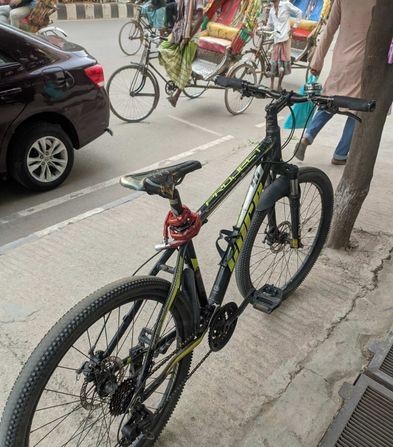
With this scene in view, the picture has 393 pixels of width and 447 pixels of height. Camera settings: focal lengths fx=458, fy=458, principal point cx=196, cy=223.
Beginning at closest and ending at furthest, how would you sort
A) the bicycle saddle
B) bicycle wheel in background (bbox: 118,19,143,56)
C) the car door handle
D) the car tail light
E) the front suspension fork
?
the bicycle saddle → the front suspension fork → the car door handle → the car tail light → bicycle wheel in background (bbox: 118,19,143,56)

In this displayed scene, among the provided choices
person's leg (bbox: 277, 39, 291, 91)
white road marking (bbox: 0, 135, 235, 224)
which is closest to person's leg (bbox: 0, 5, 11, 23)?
person's leg (bbox: 277, 39, 291, 91)

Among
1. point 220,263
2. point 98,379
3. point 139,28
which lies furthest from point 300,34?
point 98,379

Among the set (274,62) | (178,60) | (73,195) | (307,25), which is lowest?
(73,195)

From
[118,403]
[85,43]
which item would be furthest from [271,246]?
[85,43]

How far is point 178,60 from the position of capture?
20.2 ft

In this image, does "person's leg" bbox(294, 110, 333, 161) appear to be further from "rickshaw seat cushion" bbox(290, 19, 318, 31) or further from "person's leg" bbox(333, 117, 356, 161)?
"rickshaw seat cushion" bbox(290, 19, 318, 31)

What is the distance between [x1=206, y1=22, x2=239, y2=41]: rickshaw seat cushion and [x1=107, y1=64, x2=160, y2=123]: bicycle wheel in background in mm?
1451

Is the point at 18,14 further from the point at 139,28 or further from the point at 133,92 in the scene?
the point at 133,92

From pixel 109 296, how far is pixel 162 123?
5.05 meters

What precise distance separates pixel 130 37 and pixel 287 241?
8.23 m

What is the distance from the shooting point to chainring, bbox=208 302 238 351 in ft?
6.83

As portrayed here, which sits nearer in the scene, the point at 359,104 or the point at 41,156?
the point at 359,104

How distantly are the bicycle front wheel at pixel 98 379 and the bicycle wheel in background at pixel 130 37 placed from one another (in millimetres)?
8440

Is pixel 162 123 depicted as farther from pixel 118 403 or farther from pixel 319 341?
pixel 118 403
